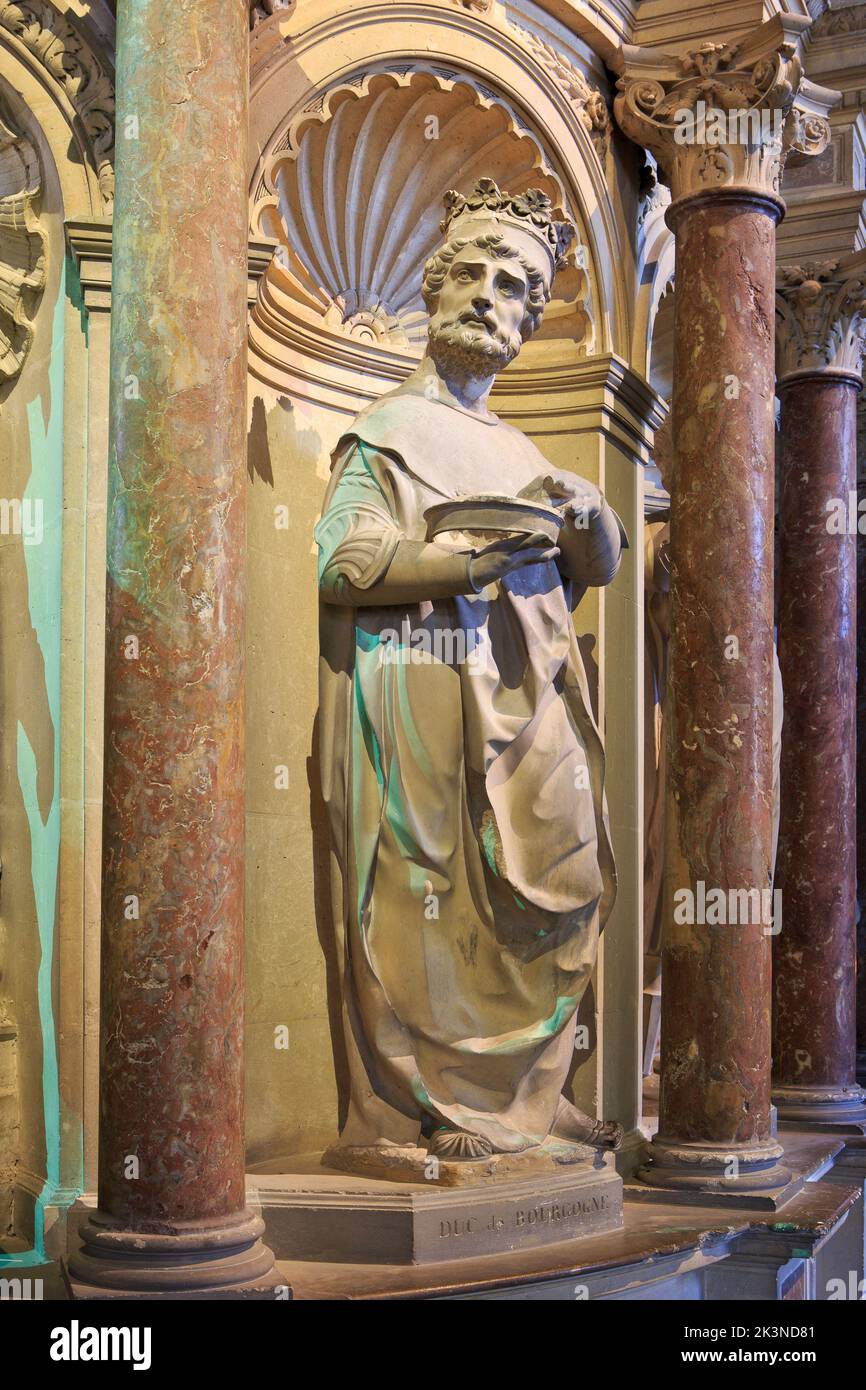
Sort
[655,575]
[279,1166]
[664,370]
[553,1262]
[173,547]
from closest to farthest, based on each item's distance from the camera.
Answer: [173,547] < [553,1262] < [279,1166] < [655,575] < [664,370]

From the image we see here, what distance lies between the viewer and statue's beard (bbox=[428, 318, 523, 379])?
245 inches

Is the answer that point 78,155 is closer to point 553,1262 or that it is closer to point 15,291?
point 15,291

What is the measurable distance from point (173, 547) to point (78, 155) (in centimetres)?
161

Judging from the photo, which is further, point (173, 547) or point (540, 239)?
point (540, 239)

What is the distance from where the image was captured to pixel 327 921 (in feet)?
20.7

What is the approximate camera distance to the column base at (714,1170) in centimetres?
695

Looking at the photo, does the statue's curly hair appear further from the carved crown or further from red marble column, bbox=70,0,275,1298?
red marble column, bbox=70,0,275,1298

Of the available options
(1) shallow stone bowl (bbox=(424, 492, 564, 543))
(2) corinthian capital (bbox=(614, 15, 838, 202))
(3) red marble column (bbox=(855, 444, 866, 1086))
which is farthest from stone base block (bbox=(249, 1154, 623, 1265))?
(3) red marble column (bbox=(855, 444, 866, 1086))

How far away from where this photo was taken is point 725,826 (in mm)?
7191

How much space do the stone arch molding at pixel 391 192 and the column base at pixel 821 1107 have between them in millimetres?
3876

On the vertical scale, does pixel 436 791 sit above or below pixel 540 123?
below

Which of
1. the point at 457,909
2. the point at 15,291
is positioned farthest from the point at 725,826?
the point at 15,291

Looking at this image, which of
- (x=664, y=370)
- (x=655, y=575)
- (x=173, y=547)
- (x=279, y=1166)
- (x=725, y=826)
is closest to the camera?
(x=173, y=547)

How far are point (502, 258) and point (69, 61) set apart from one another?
1.51 metres
